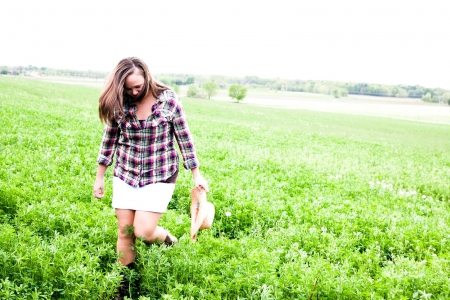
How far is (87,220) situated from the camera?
17.4 ft

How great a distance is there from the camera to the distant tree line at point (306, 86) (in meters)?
129

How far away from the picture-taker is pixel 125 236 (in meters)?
4.19

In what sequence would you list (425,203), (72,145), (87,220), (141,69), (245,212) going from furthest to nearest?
(72,145) < (425,203) < (245,212) < (87,220) < (141,69)

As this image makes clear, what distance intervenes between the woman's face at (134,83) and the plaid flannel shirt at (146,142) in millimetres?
183

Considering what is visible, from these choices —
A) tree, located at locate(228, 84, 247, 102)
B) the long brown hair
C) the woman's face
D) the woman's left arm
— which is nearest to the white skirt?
the woman's left arm

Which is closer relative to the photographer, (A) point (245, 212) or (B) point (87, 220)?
(B) point (87, 220)

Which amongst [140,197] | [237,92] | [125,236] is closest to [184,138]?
[140,197]

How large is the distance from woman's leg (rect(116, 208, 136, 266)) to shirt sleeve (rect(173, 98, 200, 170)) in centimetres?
89

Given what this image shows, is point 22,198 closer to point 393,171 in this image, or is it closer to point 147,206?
point 147,206

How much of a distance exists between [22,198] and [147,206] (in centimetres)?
300

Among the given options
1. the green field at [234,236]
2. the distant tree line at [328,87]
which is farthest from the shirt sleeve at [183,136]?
the distant tree line at [328,87]

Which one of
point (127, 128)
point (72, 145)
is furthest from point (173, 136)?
point (72, 145)

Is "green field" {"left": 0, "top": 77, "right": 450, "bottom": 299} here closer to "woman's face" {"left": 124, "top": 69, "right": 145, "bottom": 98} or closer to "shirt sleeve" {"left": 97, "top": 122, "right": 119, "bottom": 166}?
"shirt sleeve" {"left": 97, "top": 122, "right": 119, "bottom": 166}

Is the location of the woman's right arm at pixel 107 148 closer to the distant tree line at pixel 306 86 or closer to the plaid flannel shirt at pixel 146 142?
the plaid flannel shirt at pixel 146 142
